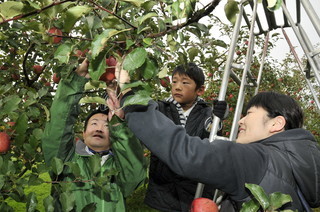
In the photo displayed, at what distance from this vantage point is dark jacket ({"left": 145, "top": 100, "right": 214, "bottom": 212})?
6.41 ft

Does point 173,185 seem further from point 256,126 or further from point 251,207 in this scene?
point 251,207

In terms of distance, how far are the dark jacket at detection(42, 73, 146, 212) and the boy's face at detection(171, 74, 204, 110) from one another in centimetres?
79

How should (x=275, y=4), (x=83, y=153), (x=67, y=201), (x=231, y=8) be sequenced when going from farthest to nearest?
1. (x=83, y=153)
2. (x=67, y=201)
3. (x=231, y=8)
4. (x=275, y=4)

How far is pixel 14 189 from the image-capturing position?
1.29m

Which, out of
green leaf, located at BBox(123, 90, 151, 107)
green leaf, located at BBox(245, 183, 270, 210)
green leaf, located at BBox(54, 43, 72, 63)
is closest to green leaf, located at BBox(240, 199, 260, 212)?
green leaf, located at BBox(245, 183, 270, 210)

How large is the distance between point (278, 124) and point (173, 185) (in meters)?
1.06

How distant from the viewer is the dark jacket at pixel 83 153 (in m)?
1.30

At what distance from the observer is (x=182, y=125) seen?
82.1 inches

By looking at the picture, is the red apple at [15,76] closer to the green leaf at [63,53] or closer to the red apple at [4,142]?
the red apple at [4,142]

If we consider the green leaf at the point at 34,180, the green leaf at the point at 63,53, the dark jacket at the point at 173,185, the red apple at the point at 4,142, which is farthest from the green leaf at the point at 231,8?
the red apple at the point at 4,142

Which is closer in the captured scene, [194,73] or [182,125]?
[182,125]

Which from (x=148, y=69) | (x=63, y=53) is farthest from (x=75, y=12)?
(x=148, y=69)

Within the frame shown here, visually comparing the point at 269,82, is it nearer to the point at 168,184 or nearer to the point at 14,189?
the point at 168,184

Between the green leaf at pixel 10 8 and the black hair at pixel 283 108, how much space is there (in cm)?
82
